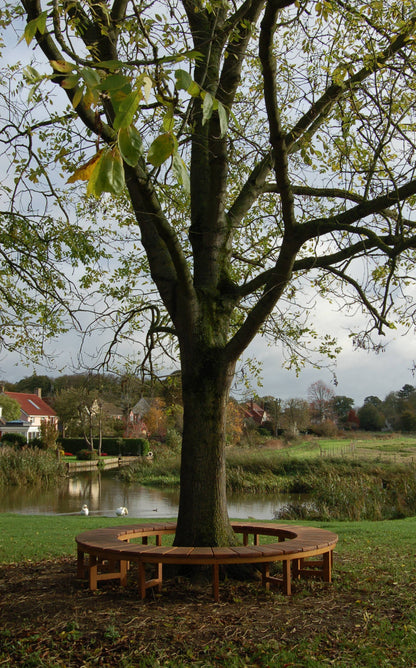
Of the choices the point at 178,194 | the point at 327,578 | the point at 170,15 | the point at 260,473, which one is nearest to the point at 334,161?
the point at 178,194

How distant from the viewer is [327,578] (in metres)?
5.71

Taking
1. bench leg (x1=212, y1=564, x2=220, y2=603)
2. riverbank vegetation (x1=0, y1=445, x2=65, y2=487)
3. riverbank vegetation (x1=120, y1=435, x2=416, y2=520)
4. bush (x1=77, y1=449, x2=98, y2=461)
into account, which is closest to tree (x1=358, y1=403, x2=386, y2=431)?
riverbank vegetation (x1=120, y1=435, x2=416, y2=520)

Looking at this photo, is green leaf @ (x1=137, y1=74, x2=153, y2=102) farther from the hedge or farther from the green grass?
the hedge

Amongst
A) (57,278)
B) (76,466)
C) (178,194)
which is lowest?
(76,466)

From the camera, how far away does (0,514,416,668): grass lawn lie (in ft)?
12.3

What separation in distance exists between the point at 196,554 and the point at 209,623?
1.84ft

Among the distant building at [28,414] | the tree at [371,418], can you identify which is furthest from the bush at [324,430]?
the distant building at [28,414]

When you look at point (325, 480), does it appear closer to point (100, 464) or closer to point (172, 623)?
point (172, 623)

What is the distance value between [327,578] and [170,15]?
5609 millimetres

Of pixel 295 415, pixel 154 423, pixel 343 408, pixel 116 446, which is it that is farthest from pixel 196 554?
pixel 343 408

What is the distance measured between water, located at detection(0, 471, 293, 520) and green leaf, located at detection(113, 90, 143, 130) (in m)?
14.3

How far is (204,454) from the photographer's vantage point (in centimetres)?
588

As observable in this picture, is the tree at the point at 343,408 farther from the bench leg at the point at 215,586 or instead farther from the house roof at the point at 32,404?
the bench leg at the point at 215,586

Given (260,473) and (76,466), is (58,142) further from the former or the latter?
(76,466)
